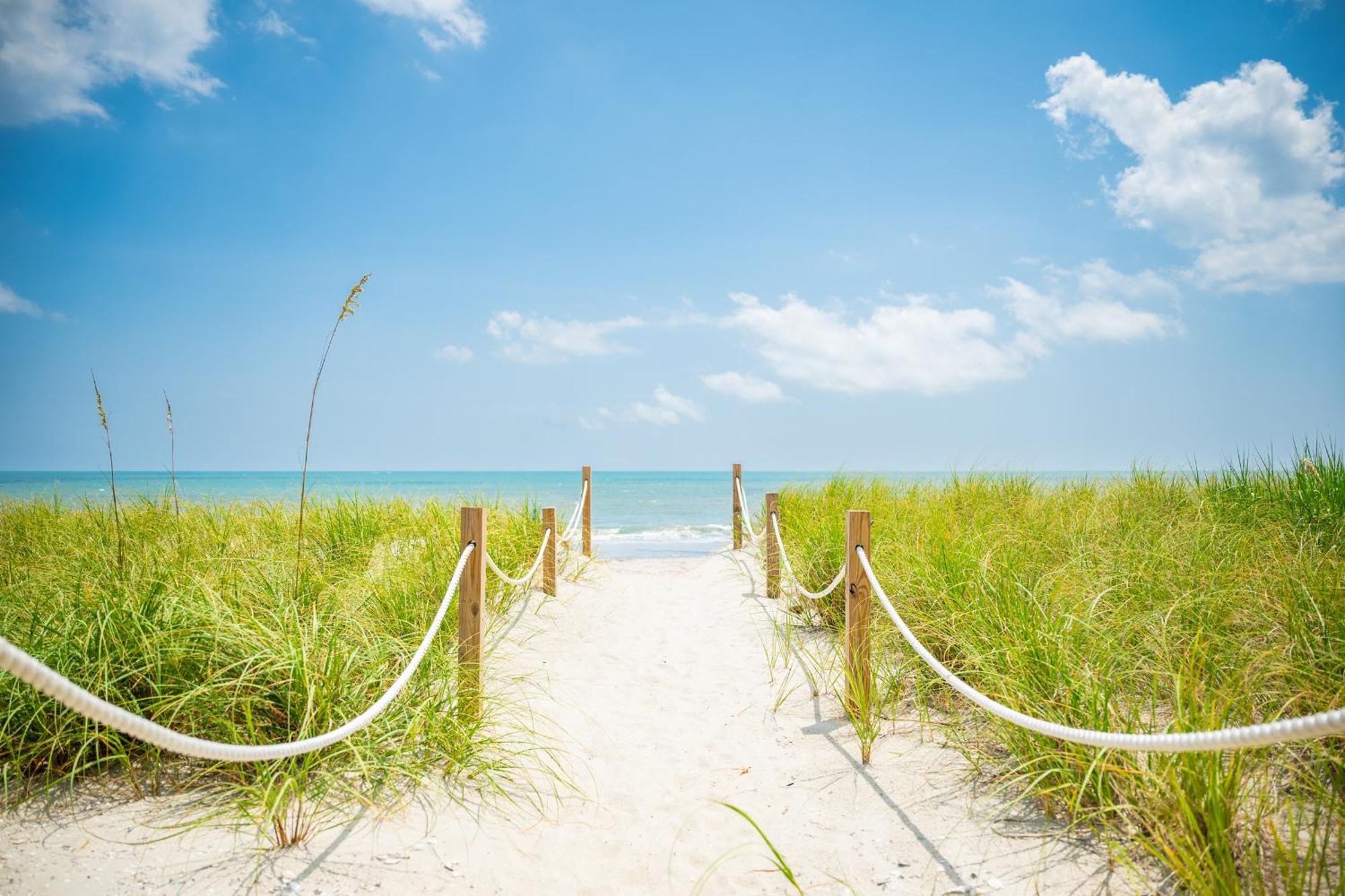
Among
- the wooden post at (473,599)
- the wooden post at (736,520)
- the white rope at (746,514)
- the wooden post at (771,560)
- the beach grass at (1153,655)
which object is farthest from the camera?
the wooden post at (736,520)

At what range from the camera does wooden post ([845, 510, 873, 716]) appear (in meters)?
4.11

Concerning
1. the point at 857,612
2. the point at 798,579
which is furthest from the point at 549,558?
the point at 857,612

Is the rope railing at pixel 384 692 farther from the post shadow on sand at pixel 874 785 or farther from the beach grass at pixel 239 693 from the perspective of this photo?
the post shadow on sand at pixel 874 785

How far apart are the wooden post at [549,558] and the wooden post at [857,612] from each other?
163 inches

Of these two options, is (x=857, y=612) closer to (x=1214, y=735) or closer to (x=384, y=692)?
(x=1214, y=735)

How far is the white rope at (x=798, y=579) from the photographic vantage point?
182 inches

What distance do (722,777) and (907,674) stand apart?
1.61m

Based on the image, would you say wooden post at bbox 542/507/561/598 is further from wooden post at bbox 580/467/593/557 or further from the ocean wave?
the ocean wave

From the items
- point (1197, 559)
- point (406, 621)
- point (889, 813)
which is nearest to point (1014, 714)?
point (889, 813)

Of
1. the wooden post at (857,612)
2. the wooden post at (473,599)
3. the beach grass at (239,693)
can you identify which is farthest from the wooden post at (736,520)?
the wooden post at (473,599)

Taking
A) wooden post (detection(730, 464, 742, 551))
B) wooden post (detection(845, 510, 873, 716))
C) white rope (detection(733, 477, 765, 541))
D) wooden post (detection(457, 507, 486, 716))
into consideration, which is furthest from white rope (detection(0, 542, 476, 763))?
wooden post (detection(730, 464, 742, 551))

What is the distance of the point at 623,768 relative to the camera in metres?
3.94

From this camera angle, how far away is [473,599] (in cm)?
392

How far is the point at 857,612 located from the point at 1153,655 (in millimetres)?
1579
